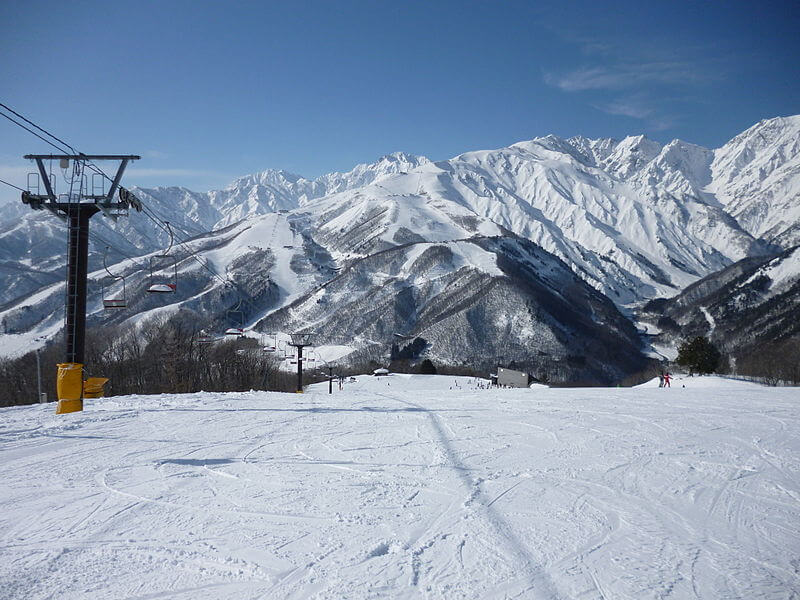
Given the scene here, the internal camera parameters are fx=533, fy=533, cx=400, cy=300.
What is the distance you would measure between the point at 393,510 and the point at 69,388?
14.0m

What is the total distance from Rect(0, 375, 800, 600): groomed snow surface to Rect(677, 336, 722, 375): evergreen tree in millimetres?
47557

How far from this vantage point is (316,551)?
20.6ft

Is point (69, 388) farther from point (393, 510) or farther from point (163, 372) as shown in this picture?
point (163, 372)

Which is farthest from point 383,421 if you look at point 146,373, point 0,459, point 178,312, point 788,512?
point 178,312

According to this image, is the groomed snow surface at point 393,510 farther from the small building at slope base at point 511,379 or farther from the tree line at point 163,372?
the small building at slope base at point 511,379

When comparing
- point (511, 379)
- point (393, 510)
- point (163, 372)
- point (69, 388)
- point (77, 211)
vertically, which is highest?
point (77, 211)

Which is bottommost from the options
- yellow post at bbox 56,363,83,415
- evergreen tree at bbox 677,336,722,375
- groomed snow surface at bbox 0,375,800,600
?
evergreen tree at bbox 677,336,722,375

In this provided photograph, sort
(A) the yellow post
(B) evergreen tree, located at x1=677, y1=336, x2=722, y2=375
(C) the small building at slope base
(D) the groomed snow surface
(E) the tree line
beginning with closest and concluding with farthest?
(D) the groomed snow surface
(A) the yellow post
(E) the tree line
(B) evergreen tree, located at x1=677, y1=336, x2=722, y2=375
(C) the small building at slope base

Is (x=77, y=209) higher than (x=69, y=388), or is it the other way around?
(x=77, y=209)

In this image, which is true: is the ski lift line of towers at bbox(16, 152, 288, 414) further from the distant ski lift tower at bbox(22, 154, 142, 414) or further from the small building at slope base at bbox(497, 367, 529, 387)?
→ the small building at slope base at bbox(497, 367, 529, 387)

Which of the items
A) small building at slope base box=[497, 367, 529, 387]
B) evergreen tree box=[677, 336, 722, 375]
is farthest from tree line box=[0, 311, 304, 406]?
evergreen tree box=[677, 336, 722, 375]

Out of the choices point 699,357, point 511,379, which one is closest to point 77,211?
point 511,379

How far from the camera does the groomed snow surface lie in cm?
564

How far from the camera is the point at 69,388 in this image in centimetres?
1695
